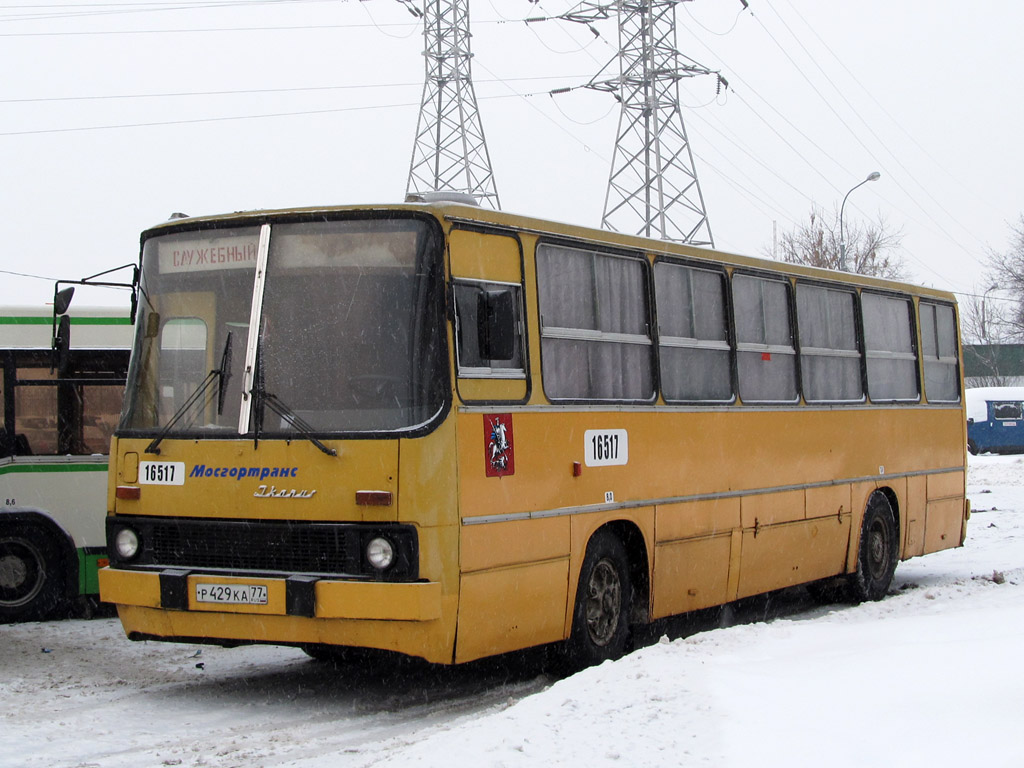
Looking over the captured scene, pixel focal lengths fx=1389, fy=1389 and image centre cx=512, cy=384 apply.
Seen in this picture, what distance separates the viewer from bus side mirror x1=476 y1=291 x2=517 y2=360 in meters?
8.22

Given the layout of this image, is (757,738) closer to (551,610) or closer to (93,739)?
(551,610)

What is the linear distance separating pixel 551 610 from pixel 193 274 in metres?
3.11

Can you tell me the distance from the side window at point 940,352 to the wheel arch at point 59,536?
903 centimetres

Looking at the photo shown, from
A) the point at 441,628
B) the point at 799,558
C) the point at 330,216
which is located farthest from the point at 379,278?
the point at 799,558

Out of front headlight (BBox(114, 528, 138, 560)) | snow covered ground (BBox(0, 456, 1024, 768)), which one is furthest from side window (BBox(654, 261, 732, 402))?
front headlight (BBox(114, 528, 138, 560))

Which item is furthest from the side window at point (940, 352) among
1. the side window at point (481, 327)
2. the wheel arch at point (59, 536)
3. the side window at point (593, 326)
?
the wheel arch at point (59, 536)

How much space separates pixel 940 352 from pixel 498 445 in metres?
8.94

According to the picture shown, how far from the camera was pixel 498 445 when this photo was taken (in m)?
8.42

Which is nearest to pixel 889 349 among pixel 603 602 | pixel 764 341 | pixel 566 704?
pixel 764 341

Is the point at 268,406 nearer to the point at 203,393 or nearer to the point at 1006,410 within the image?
the point at 203,393

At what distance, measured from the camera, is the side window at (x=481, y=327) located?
27.0 ft

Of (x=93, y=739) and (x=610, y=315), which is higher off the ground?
(x=610, y=315)

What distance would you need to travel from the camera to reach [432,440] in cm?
790

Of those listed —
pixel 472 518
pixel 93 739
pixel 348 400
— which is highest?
pixel 348 400
